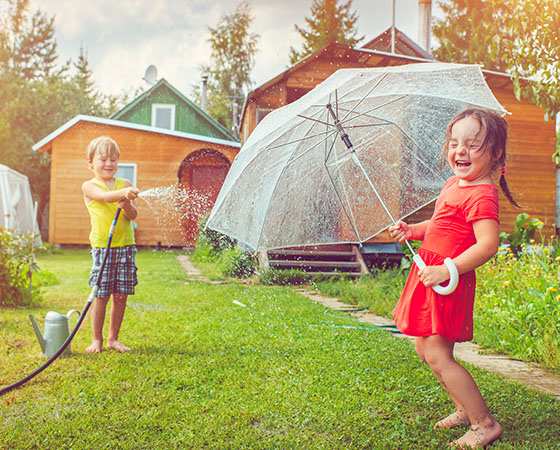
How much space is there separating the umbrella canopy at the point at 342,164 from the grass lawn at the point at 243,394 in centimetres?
81

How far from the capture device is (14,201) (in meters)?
11.8

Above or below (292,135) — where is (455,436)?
below

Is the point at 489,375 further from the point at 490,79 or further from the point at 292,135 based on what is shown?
the point at 490,79

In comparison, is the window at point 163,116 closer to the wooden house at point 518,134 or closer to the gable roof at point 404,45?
the gable roof at point 404,45

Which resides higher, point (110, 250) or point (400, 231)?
point (400, 231)

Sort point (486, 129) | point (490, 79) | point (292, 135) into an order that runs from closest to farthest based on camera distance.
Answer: point (486, 129)
point (292, 135)
point (490, 79)

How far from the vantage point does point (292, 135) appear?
2.75 m

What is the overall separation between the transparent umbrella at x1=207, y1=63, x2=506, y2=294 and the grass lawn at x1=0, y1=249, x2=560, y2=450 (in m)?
0.81

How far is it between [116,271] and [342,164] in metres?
1.77

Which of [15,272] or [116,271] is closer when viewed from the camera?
[116,271]

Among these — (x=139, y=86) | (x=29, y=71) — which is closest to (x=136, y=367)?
(x=139, y=86)

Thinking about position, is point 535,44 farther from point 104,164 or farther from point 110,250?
Result: point 110,250

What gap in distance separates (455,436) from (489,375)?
37.2 inches

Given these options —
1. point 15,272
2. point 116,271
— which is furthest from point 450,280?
point 15,272
